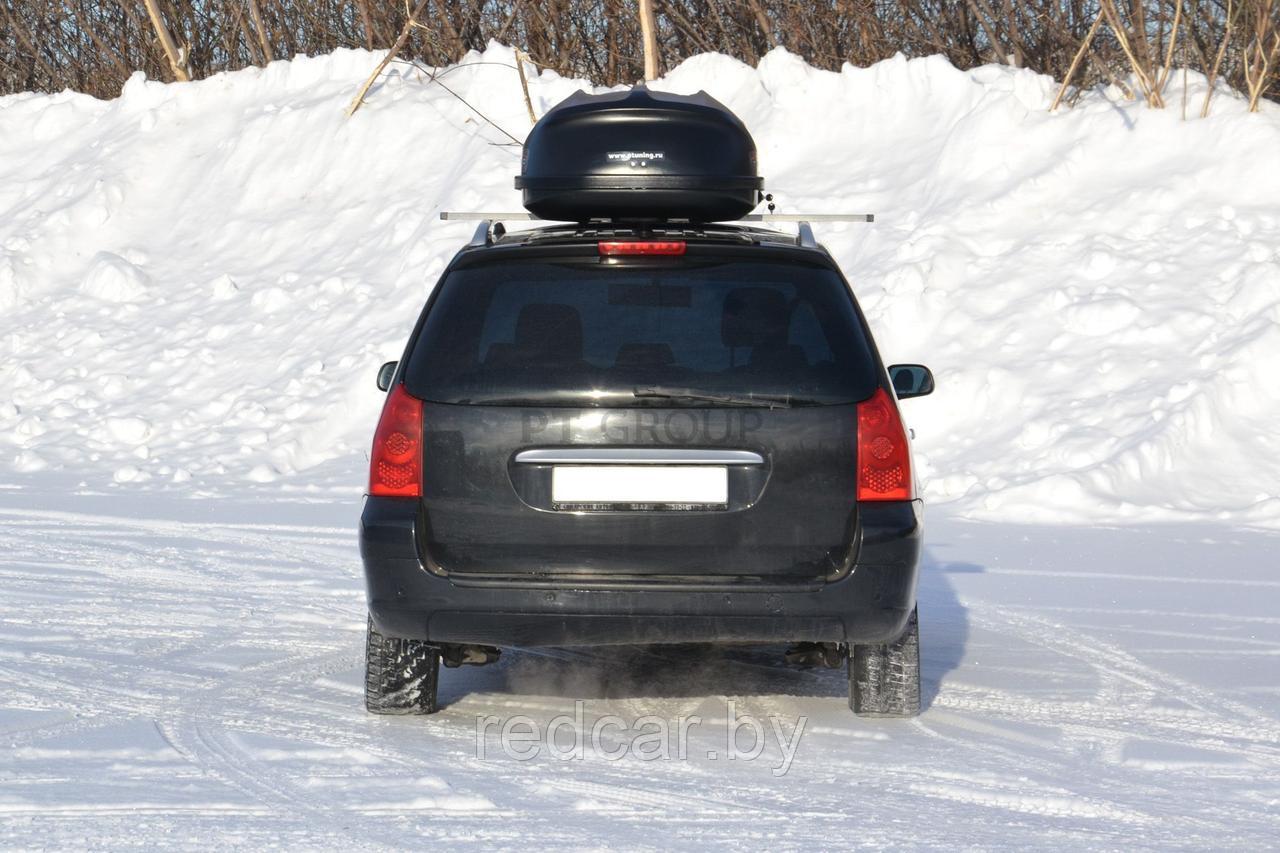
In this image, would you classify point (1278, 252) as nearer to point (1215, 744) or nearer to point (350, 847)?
point (1215, 744)

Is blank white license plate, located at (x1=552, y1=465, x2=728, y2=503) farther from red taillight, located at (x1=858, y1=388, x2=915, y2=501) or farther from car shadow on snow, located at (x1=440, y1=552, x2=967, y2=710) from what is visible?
car shadow on snow, located at (x1=440, y1=552, x2=967, y2=710)

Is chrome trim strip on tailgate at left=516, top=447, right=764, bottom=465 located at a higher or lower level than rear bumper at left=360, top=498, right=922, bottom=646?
higher

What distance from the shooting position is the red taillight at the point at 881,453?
4941 millimetres

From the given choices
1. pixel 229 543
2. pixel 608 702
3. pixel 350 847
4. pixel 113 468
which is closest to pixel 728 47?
pixel 113 468

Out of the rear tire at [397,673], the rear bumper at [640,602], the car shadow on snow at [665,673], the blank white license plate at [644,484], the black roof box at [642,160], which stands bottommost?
the car shadow on snow at [665,673]

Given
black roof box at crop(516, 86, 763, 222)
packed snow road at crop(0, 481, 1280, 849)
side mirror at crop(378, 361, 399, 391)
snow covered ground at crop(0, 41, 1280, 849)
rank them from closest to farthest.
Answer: packed snow road at crop(0, 481, 1280, 849)
snow covered ground at crop(0, 41, 1280, 849)
side mirror at crop(378, 361, 399, 391)
black roof box at crop(516, 86, 763, 222)

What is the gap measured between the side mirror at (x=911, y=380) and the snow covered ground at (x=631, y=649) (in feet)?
3.28

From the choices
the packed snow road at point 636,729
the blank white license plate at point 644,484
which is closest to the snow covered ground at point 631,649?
the packed snow road at point 636,729

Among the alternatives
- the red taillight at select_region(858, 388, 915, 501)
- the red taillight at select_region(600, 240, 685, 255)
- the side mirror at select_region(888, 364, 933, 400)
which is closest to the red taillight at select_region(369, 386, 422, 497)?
the red taillight at select_region(600, 240, 685, 255)

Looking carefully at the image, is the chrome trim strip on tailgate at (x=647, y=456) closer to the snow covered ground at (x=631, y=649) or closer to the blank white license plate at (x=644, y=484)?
the blank white license plate at (x=644, y=484)

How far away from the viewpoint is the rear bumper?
4.88m

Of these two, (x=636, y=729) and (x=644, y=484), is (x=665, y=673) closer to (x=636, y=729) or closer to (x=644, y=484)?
(x=636, y=729)
